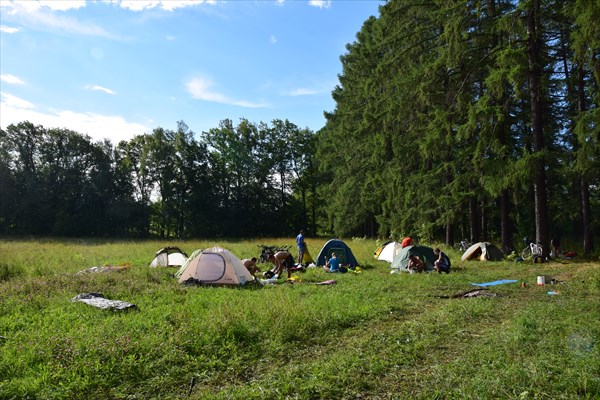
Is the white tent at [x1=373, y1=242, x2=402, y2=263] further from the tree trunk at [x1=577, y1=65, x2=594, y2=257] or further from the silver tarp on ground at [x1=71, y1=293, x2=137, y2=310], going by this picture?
the silver tarp on ground at [x1=71, y1=293, x2=137, y2=310]

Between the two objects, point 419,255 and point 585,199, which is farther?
point 585,199

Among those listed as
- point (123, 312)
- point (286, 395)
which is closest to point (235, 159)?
point (123, 312)

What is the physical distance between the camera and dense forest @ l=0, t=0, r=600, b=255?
14.6 meters

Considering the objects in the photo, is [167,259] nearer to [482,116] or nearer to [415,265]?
[415,265]

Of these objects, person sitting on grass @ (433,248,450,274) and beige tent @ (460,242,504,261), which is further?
beige tent @ (460,242,504,261)

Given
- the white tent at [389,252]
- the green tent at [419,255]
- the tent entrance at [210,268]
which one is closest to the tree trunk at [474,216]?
the white tent at [389,252]

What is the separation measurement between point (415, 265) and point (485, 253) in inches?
173

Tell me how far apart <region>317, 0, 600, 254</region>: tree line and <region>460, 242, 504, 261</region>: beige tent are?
5.44 feet

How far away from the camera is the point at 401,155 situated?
20.8 metres

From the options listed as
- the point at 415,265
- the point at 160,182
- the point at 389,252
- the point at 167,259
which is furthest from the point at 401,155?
the point at 160,182

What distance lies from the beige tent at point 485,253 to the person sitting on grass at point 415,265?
4.07 m

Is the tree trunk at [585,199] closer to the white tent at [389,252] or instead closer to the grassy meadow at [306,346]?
the white tent at [389,252]

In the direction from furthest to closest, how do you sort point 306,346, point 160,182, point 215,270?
1. point 160,182
2. point 215,270
3. point 306,346

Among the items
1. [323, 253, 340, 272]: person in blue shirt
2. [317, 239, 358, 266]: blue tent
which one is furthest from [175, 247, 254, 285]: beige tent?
[317, 239, 358, 266]: blue tent
